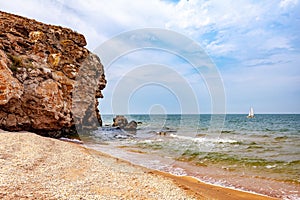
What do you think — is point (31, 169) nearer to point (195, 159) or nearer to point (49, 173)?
point (49, 173)

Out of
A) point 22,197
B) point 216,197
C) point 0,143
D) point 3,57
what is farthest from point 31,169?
point 3,57

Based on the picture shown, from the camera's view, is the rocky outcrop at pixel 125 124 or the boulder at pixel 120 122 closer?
the rocky outcrop at pixel 125 124

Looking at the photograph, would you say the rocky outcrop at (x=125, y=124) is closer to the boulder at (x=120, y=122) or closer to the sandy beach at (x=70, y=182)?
the boulder at (x=120, y=122)

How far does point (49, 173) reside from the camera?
7.40m

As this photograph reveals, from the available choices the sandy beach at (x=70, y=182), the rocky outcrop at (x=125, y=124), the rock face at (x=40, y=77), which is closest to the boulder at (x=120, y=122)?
the rocky outcrop at (x=125, y=124)

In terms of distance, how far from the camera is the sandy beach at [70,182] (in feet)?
19.3

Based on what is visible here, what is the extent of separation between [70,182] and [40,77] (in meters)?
13.9

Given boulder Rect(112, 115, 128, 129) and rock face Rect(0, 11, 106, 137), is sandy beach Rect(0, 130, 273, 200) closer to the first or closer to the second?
rock face Rect(0, 11, 106, 137)

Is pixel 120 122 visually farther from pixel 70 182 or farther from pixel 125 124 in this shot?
pixel 70 182

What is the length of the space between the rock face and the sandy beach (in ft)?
24.2

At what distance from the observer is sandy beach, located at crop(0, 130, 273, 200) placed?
5891 millimetres

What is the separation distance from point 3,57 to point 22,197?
14.1 m

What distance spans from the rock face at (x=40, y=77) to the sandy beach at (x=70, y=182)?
7.38 metres

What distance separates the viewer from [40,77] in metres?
18.3
